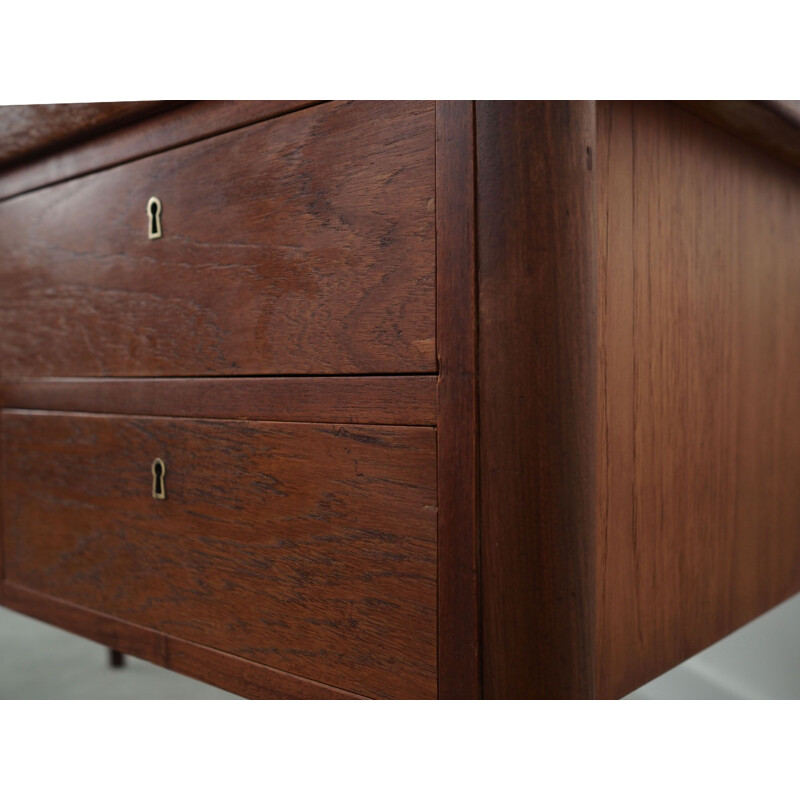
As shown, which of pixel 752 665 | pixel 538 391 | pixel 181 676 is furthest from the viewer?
pixel 181 676

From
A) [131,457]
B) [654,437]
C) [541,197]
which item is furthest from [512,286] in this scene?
[131,457]

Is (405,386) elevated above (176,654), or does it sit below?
above

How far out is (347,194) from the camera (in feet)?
1.42

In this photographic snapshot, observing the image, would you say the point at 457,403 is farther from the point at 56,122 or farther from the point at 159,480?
the point at 56,122

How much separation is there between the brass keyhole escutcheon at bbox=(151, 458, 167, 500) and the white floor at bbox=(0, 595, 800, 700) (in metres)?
0.15

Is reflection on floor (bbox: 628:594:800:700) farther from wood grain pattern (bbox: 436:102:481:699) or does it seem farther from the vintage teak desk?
wood grain pattern (bbox: 436:102:481:699)

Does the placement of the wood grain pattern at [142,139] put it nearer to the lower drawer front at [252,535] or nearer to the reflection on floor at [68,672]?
the lower drawer front at [252,535]

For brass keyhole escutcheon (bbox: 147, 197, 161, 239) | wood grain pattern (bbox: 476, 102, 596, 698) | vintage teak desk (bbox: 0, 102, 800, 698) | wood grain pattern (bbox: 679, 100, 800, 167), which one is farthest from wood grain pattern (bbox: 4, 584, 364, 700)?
wood grain pattern (bbox: 679, 100, 800, 167)

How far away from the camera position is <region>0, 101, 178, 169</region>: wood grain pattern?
539mm

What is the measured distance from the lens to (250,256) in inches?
18.8

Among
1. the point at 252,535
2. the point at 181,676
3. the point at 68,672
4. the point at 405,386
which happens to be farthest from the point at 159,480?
the point at 68,672

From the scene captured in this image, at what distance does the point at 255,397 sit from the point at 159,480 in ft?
0.36

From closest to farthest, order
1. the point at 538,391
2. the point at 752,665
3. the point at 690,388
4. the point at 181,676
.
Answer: the point at 538,391
the point at 690,388
the point at 752,665
the point at 181,676

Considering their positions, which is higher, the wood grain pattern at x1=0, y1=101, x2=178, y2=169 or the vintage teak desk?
the wood grain pattern at x1=0, y1=101, x2=178, y2=169
